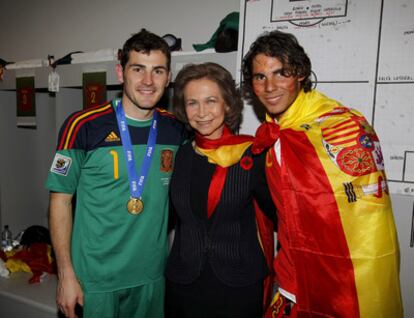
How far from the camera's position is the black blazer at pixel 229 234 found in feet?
4.97

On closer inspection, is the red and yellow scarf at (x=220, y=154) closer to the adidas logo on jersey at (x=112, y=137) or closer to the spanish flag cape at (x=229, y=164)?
the spanish flag cape at (x=229, y=164)

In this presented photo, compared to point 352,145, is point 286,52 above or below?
above

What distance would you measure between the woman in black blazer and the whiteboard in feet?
1.52

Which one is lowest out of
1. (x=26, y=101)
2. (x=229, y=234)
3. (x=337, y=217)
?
(x=229, y=234)

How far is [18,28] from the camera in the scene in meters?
3.72

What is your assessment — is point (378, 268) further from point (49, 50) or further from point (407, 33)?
point (49, 50)

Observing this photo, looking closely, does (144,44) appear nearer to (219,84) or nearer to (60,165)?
(219,84)

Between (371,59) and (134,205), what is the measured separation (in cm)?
128

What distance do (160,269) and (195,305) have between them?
0.29 metres

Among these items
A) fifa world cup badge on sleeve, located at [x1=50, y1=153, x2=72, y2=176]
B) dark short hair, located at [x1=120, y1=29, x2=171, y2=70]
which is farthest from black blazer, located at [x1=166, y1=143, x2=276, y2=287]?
dark short hair, located at [x1=120, y1=29, x2=171, y2=70]

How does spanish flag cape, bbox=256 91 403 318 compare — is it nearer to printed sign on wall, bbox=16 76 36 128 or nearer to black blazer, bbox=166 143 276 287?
black blazer, bbox=166 143 276 287

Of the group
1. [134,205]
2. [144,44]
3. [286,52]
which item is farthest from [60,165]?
[286,52]

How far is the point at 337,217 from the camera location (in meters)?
1.29

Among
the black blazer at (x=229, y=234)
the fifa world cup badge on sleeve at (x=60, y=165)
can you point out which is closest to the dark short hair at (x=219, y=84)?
the black blazer at (x=229, y=234)
